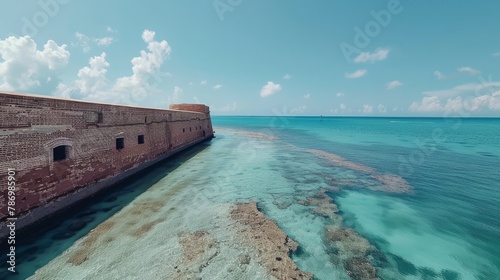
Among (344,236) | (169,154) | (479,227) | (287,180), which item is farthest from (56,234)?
(479,227)

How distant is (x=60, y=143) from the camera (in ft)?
24.4

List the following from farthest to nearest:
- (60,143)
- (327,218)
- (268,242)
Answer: (327,218), (60,143), (268,242)

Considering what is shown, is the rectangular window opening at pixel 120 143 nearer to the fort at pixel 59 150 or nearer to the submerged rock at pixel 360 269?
the fort at pixel 59 150

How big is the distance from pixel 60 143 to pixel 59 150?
28cm

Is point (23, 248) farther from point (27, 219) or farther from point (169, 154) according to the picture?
point (169, 154)

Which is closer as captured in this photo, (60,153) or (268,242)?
(268,242)

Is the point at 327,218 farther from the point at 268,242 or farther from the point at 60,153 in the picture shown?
the point at 60,153

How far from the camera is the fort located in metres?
5.88

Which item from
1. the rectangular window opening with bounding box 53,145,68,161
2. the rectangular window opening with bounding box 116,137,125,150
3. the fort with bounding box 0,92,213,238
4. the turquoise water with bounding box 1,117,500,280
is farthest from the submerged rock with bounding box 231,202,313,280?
the rectangular window opening with bounding box 116,137,125,150

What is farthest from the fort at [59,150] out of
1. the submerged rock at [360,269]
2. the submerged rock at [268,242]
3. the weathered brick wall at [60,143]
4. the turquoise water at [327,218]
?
the submerged rock at [360,269]

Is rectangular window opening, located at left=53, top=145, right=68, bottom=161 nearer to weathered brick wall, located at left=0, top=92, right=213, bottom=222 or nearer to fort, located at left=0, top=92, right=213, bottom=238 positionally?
fort, located at left=0, top=92, right=213, bottom=238

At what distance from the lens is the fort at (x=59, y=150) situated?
232 inches

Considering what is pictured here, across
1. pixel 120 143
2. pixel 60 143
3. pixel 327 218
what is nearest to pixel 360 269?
pixel 327 218

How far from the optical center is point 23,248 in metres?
5.73
